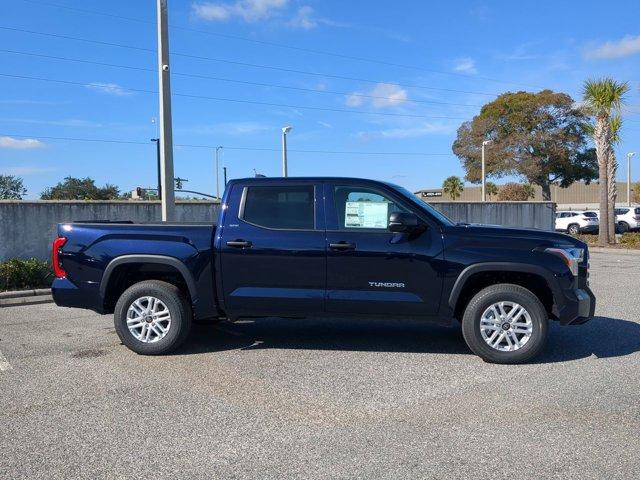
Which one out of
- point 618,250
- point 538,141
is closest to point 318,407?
point 618,250

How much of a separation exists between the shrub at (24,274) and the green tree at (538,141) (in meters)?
41.3

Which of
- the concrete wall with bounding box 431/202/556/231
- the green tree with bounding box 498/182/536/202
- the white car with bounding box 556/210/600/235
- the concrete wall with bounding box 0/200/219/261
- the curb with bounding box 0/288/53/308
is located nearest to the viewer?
the curb with bounding box 0/288/53/308

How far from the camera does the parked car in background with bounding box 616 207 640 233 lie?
1339 inches

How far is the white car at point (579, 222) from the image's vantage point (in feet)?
110

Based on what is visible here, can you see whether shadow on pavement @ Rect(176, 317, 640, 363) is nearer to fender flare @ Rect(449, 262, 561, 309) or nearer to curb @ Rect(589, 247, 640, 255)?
fender flare @ Rect(449, 262, 561, 309)

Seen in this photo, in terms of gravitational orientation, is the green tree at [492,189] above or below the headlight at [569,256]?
above

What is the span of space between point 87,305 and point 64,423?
2.25 meters

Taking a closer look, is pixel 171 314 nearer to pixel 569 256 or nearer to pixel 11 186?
pixel 569 256

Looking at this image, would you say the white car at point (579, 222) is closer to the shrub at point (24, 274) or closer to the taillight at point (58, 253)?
the shrub at point (24, 274)

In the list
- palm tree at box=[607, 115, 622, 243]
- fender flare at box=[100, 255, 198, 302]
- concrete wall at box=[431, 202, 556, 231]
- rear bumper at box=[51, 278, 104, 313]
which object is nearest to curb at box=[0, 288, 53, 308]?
rear bumper at box=[51, 278, 104, 313]

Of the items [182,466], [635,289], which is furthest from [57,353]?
[635,289]

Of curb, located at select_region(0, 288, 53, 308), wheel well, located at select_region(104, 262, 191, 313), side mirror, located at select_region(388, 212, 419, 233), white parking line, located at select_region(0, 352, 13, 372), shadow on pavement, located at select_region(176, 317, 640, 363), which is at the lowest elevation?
white parking line, located at select_region(0, 352, 13, 372)

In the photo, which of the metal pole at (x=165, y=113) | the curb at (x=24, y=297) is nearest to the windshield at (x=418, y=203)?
the metal pole at (x=165, y=113)

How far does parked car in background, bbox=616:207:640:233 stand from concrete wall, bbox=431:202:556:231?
534 inches
